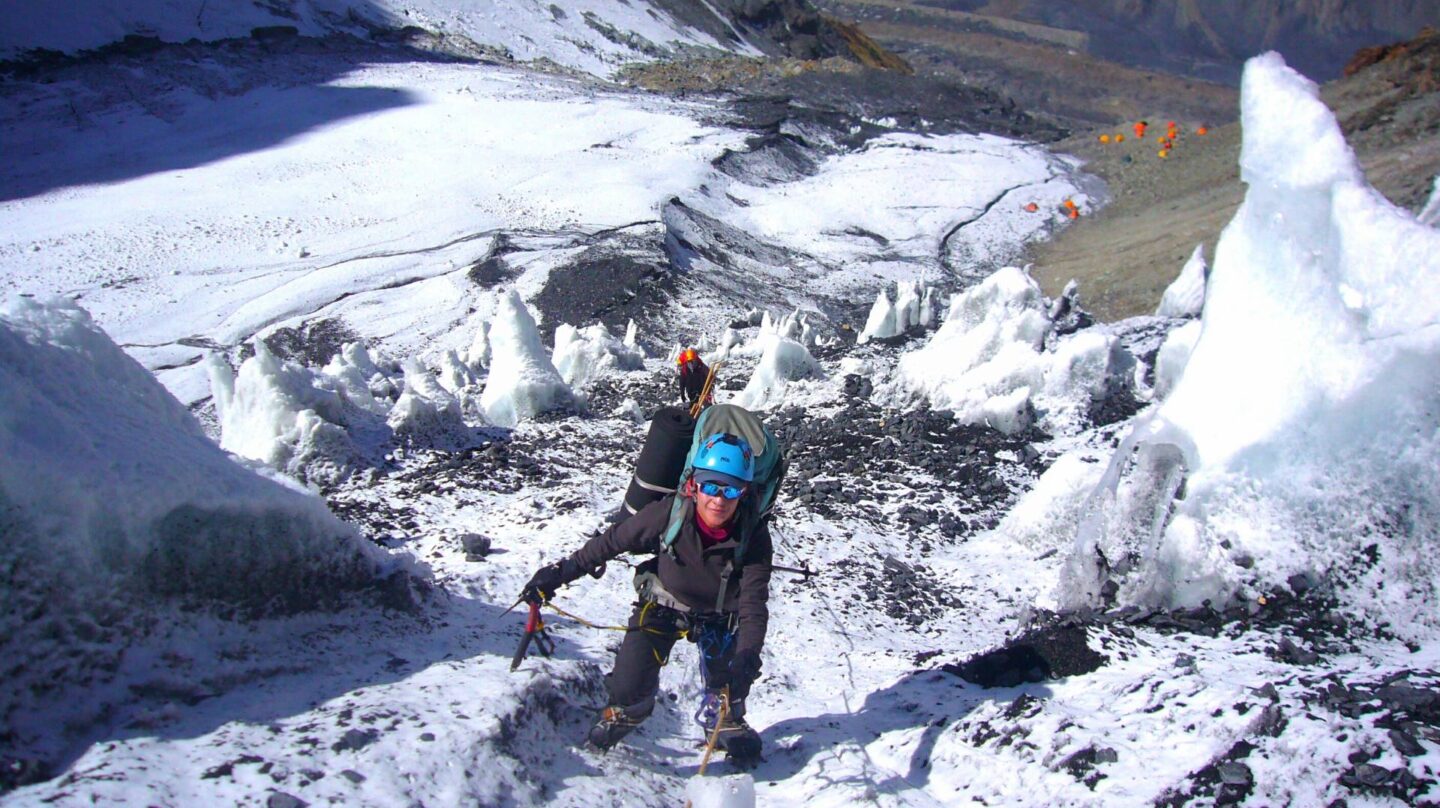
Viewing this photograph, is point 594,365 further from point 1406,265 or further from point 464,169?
point 464,169

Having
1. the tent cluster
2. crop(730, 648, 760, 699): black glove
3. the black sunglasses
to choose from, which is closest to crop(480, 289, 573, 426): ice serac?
the black sunglasses

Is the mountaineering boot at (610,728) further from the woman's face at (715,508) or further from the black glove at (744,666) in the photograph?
the woman's face at (715,508)

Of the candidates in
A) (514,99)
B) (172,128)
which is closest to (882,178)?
(514,99)

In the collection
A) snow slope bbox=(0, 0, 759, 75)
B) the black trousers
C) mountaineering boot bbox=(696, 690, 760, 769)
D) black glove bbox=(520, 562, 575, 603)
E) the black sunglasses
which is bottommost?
mountaineering boot bbox=(696, 690, 760, 769)

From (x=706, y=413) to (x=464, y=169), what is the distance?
1898 centimetres

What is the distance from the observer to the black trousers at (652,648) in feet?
12.5

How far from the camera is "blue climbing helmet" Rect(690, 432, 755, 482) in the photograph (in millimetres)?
3609

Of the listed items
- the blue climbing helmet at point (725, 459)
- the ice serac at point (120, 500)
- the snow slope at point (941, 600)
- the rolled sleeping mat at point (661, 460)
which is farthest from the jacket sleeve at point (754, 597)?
the ice serac at point (120, 500)

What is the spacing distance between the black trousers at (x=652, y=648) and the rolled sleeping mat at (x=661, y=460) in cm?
91

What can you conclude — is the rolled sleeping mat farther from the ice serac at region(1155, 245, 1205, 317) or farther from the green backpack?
the ice serac at region(1155, 245, 1205, 317)

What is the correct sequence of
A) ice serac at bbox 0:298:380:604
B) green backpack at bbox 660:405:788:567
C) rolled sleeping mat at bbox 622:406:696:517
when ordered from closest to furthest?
ice serac at bbox 0:298:380:604 < green backpack at bbox 660:405:788:567 < rolled sleeping mat at bbox 622:406:696:517

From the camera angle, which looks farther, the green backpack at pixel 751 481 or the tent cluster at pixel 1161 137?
the tent cluster at pixel 1161 137

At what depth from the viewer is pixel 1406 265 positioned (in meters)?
4.88

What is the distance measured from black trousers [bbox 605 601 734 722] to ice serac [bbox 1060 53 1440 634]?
239cm
